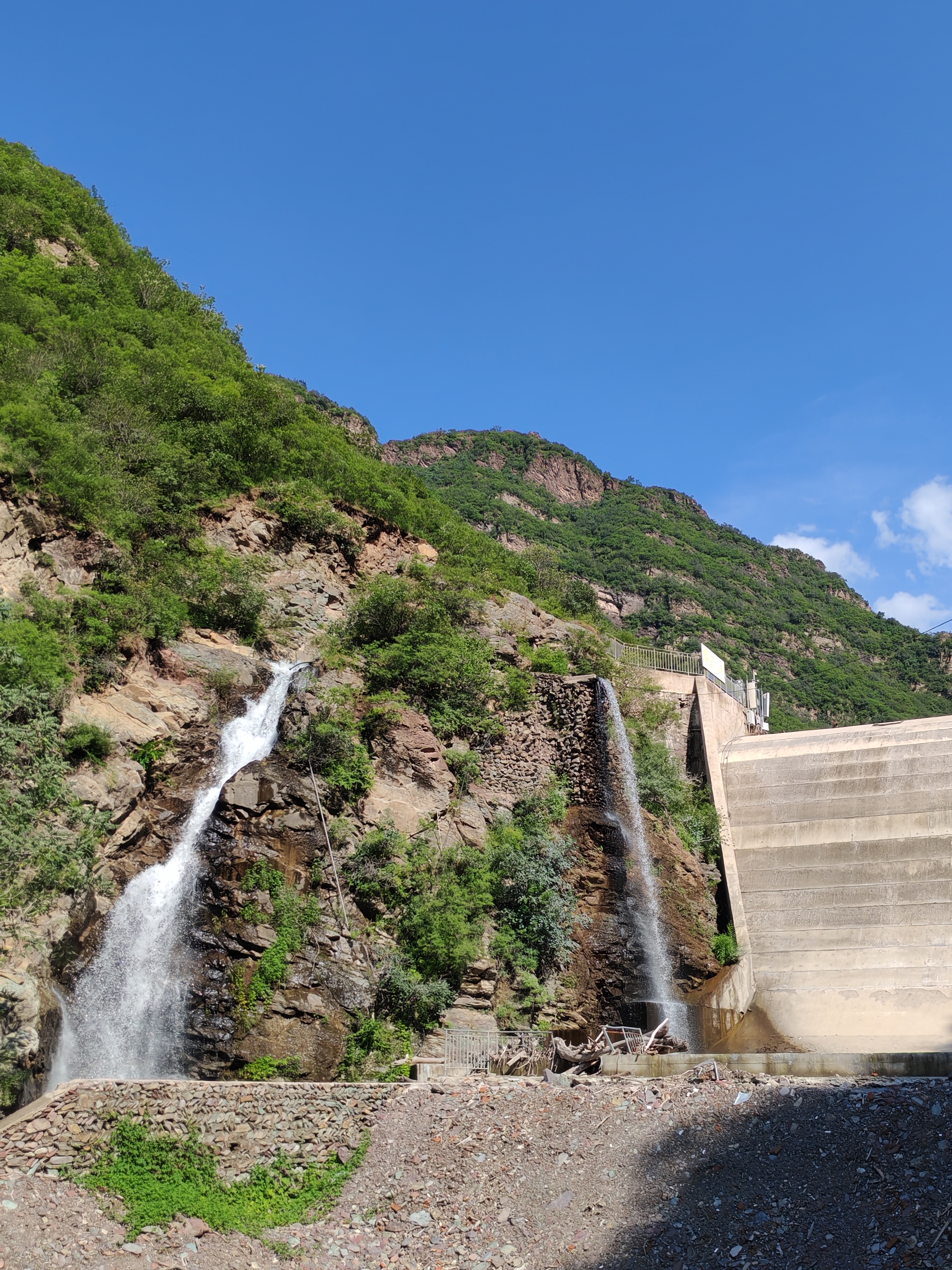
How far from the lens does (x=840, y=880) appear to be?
81.0ft

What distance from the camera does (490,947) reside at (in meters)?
20.6

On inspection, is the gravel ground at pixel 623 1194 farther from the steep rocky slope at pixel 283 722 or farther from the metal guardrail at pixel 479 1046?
the metal guardrail at pixel 479 1046

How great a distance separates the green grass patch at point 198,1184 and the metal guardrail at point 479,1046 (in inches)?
177

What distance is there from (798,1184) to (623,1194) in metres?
2.15

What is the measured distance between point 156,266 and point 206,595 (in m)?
23.1

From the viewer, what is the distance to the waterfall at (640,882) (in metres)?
21.6

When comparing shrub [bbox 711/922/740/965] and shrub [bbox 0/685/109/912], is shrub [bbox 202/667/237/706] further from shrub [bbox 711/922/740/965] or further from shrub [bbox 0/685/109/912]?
shrub [bbox 711/922/740/965]

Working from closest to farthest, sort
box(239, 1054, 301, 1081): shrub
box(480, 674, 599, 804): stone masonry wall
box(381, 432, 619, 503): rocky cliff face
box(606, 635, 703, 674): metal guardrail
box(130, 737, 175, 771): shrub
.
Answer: box(239, 1054, 301, 1081): shrub, box(130, 737, 175, 771): shrub, box(480, 674, 599, 804): stone masonry wall, box(606, 635, 703, 674): metal guardrail, box(381, 432, 619, 503): rocky cliff face

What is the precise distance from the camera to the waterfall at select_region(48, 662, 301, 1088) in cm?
1498

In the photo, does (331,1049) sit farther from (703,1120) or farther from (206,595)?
(206,595)

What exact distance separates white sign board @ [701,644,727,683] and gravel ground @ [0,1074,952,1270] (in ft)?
65.4

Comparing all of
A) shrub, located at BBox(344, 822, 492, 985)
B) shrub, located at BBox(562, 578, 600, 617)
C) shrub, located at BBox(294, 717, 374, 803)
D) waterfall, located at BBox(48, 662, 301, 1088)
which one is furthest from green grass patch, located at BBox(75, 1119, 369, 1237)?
shrub, located at BBox(562, 578, 600, 617)

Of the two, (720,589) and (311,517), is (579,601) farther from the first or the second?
(720,589)

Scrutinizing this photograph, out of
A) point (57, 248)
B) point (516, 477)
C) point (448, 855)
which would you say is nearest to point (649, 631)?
point (516, 477)
